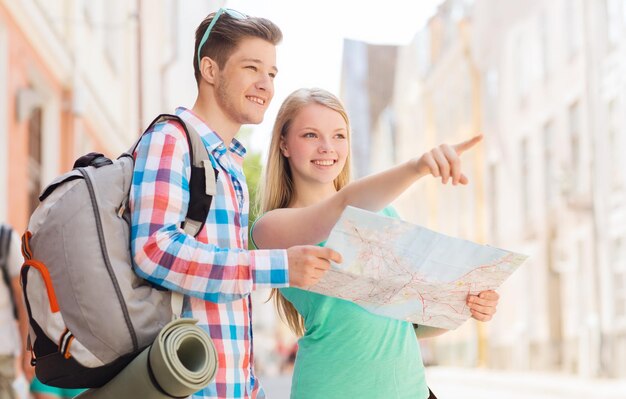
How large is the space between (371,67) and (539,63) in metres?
16.6

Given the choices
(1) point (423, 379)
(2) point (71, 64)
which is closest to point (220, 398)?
(1) point (423, 379)

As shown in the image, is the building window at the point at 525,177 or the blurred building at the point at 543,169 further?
the building window at the point at 525,177

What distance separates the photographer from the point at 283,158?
2.37 meters

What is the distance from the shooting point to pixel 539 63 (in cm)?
1923

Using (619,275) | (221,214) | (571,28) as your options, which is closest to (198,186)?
(221,214)

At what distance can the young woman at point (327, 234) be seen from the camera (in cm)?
195

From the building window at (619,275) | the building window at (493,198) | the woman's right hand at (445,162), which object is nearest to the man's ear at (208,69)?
the woman's right hand at (445,162)

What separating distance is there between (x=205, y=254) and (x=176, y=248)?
0.05 meters

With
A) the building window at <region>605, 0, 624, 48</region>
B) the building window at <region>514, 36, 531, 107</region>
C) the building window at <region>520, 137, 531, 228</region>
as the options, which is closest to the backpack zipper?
the building window at <region>605, 0, 624, 48</region>

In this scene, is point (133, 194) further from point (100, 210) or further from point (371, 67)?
point (371, 67)

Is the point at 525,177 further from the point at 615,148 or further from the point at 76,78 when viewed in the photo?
the point at 76,78

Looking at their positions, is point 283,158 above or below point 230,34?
below

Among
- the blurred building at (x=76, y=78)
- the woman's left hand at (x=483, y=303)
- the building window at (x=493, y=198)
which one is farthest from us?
the building window at (x=493, y=198)

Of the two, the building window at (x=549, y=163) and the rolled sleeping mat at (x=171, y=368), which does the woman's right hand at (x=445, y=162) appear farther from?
the building window at (x=549, y=163)
